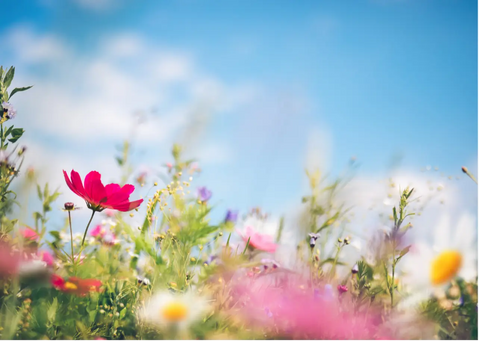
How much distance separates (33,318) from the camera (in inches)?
24.8

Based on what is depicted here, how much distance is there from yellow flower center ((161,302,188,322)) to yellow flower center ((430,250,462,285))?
0.56 meters

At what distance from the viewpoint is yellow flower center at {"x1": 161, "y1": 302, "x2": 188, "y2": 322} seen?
539 mm

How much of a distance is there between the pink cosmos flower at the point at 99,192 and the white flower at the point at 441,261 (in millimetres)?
600

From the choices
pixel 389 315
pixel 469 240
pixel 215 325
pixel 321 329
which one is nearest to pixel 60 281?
pixel 215 325

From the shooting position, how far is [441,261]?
849 mm

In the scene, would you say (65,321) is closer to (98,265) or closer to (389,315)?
(98,265)

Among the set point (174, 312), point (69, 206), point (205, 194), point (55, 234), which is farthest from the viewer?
point (205, 194)

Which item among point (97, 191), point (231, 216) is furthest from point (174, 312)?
point (231, 216)

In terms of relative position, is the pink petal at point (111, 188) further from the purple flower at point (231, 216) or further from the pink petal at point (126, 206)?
the purple flower at point (231, 216)

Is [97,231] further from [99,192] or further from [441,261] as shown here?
[441,261]

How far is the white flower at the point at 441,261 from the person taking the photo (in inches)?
32.2

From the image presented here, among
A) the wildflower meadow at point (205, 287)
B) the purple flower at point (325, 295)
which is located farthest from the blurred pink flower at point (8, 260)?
the purple flower at point (325, 295)

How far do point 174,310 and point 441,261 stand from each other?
0.61 metres

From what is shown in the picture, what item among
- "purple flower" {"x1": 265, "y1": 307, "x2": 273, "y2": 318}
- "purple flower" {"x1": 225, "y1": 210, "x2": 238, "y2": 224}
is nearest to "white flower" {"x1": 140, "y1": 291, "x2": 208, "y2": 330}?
"purple flower" {"x1": 265, "y1": 307, "x2": 273, "y2": 318}
